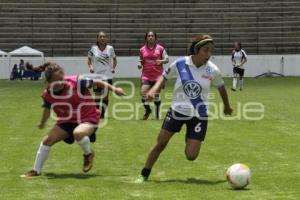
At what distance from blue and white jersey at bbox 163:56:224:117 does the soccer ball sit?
0.98m

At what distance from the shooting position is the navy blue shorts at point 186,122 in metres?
9.16

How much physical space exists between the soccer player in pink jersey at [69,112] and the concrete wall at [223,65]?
29.1m

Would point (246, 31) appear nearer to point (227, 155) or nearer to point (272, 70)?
point (272, 70)

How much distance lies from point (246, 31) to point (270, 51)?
2109 millimetres

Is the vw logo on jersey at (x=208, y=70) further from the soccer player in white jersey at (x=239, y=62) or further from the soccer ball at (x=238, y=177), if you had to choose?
the soccer player in white jersey at (x=239, y=62)

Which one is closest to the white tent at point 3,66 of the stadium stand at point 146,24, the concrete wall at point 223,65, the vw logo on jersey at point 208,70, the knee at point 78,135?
the concrete wall at point 223,65

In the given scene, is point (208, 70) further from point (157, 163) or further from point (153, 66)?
point (153, 66)

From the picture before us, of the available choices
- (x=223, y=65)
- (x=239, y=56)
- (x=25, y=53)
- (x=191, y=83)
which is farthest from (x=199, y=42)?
(x=223, y=65)

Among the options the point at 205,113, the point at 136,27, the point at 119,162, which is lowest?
the point at 119,162

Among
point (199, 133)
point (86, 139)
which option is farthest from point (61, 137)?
point (199, 133)


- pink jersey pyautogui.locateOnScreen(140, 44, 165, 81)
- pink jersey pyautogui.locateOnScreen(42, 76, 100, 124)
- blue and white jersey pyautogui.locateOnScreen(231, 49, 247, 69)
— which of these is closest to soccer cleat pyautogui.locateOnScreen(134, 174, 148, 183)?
pink jersey pyautogui.locateOnScreen(42, 76, 100, 124)

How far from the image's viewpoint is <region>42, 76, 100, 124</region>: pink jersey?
373 inches

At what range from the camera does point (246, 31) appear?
43719 millimetres

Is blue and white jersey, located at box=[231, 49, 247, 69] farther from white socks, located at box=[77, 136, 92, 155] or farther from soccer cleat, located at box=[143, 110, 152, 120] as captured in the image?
white socks, located at box=[77, 136, 92, 155]
